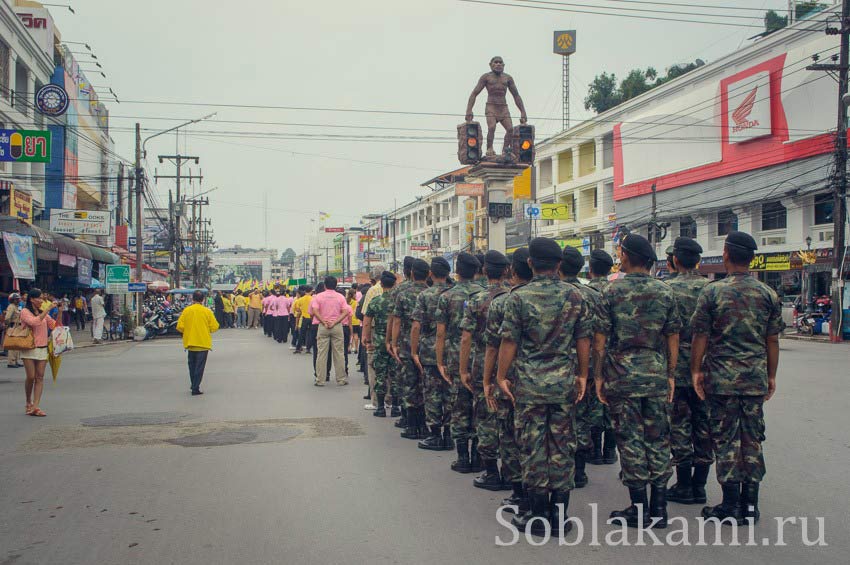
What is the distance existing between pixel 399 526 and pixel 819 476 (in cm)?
388

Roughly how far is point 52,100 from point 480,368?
24.3m

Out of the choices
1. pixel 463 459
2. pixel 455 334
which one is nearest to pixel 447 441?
pixel 463 459

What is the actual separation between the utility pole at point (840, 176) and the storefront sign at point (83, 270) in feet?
89.0

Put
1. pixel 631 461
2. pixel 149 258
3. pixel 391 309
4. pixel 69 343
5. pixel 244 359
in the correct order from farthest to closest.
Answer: pixel 149 258 < pixel 244 359 < pixel 69 343 < pixel 391 309 < pixel 631 461

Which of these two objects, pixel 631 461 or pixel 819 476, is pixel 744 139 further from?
pixel 631 461

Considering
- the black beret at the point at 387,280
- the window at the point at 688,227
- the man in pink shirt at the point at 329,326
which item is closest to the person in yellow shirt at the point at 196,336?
the man in pink shirt at the point at 329,326

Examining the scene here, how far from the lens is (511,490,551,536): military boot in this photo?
489 cm

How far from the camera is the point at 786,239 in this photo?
30.0 meters

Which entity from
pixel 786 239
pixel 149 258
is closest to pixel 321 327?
pixel 786 239

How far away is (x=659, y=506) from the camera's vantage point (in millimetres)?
5039

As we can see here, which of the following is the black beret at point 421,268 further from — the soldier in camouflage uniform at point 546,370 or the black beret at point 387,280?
the soldier in camouflage uniform at point 546,370

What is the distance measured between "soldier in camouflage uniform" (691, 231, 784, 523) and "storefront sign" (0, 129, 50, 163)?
18.6m

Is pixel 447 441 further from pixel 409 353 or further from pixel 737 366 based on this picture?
pixel 737 366

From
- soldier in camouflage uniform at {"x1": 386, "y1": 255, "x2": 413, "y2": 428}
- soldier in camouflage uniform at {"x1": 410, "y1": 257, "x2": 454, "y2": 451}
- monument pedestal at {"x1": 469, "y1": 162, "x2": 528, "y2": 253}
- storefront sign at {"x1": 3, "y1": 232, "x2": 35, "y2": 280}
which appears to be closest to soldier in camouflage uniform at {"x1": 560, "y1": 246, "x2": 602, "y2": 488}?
soldier in camouflage uniform at {"x1": 410, "y1": 257, "x2": 454, "y2": 451}
